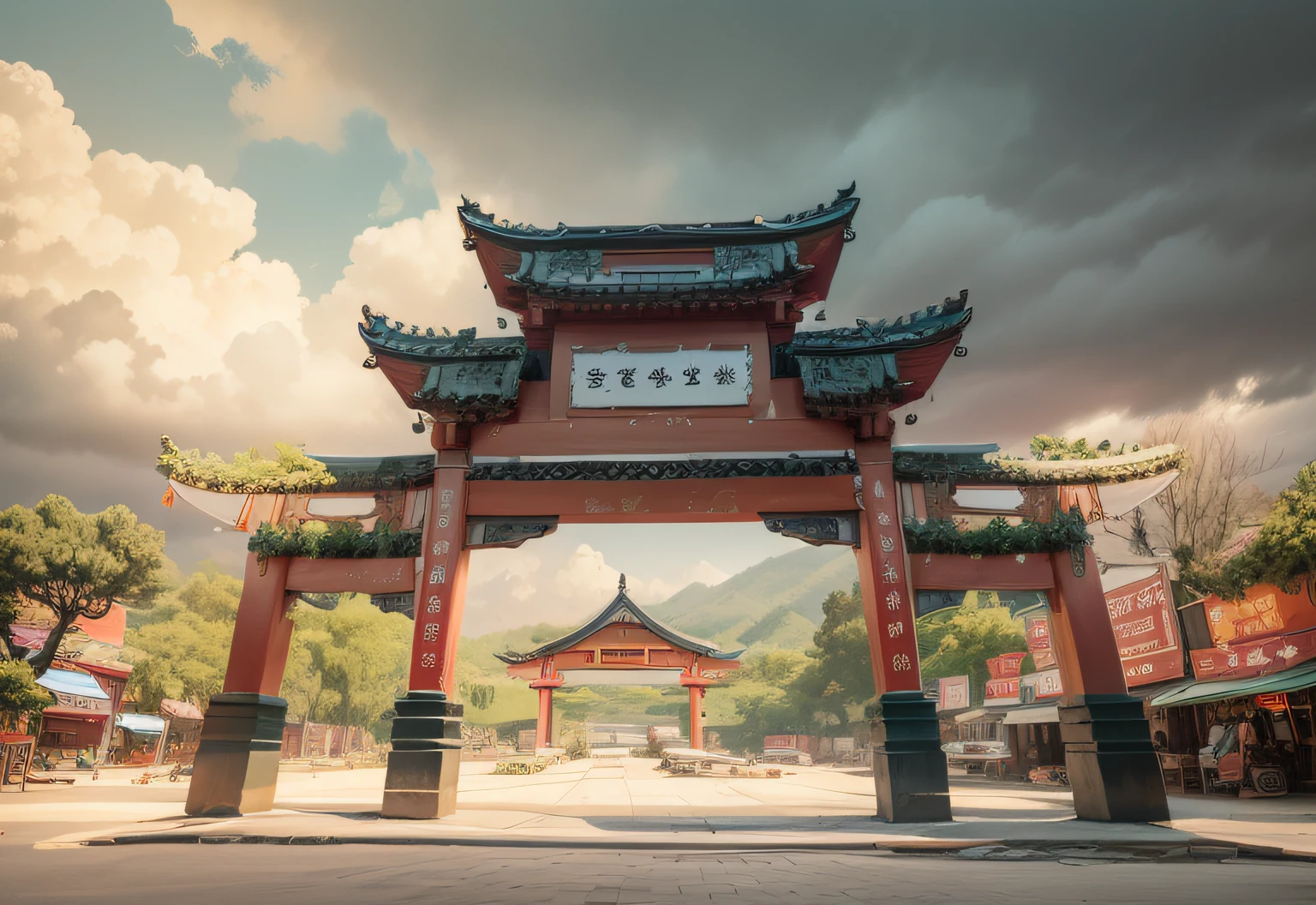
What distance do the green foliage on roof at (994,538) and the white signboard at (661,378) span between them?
335cm

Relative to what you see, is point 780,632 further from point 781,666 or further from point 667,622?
point 781,666

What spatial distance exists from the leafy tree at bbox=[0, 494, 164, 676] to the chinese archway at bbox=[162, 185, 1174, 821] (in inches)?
443

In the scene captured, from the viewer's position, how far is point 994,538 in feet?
35.5

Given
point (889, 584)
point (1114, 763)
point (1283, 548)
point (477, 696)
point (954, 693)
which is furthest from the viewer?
point (477, 696)

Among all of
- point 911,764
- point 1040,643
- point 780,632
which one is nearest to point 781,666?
point 1040,643

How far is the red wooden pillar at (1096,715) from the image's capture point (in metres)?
9.61

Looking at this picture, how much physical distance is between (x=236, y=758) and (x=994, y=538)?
1153 centimetres

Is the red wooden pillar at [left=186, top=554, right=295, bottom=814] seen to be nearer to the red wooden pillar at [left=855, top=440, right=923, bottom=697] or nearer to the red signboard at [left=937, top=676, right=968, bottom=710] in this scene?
the red wooden pillar at [left=855, top=440, right=923, bottom=697]

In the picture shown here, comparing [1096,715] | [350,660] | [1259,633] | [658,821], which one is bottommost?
[658,821]

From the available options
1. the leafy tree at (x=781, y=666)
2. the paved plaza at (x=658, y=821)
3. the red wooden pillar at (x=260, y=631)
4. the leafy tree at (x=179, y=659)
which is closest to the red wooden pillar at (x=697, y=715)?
the paved plaza at (x=658, y=821)

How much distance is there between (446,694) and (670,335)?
21.3 feet

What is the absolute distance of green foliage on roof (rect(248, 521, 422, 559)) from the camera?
11.1 m

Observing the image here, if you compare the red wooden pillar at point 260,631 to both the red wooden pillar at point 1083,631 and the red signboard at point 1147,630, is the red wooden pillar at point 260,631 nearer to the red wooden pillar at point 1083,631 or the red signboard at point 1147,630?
the red wooden pillar at point 1083,631

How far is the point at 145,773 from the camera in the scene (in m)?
18.4
